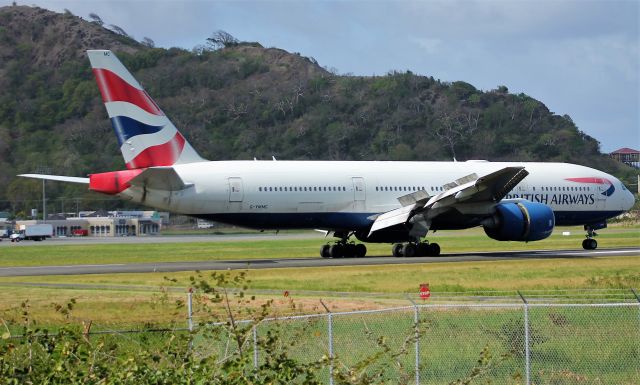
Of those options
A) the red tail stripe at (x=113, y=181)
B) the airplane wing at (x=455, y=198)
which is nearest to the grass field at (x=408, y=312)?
the airplane wing at (x=455, y=198)

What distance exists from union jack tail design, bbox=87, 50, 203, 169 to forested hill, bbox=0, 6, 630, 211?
73.9 m

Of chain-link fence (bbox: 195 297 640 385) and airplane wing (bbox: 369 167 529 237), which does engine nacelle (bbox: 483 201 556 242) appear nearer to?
airplane wing (bbox: 369 167 529 237)

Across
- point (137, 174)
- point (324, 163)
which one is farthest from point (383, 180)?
point (137, 174)

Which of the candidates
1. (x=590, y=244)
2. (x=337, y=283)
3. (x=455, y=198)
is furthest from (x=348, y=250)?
(x=337, y=283)

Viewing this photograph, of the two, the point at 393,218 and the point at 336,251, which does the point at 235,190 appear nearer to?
the point at 336,251

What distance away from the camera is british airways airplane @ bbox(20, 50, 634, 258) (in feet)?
129

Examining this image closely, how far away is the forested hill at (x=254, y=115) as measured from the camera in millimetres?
133375

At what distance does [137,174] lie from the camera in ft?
124

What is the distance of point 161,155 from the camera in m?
40.2

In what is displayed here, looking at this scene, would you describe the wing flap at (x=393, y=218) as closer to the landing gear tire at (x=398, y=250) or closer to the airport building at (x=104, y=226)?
the landing gear tire at (x=398, y=250)

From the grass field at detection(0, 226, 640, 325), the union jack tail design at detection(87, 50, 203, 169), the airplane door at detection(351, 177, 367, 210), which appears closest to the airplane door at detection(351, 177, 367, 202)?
the airplane door at detection(351, 177, 367, 210)

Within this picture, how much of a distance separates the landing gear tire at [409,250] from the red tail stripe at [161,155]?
9.33 m

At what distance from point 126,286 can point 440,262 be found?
499 inches

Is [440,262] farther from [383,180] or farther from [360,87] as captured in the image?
[360,87]
